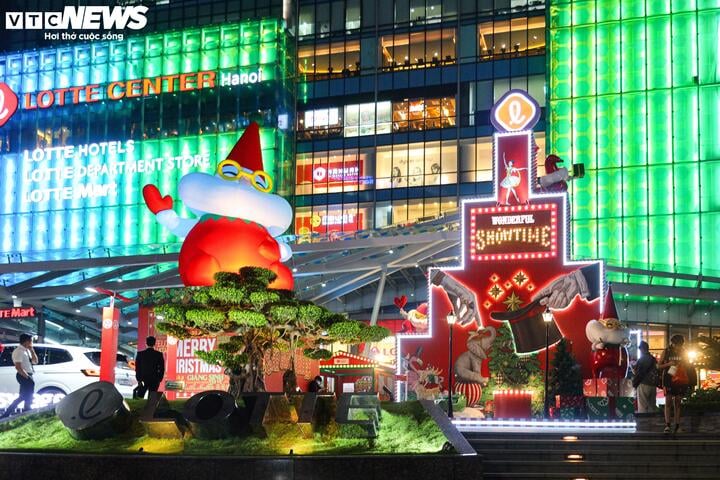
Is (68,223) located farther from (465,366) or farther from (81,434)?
(81,434)

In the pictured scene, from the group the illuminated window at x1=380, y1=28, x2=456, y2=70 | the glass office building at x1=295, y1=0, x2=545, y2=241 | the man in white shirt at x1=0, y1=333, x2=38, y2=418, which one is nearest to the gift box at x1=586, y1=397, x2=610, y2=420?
the man in white shirt at x1=0, y1=333, x2=38, y2=418

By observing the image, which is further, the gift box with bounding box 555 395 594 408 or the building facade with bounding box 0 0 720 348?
the building facade with bounding box 0 0 720 348

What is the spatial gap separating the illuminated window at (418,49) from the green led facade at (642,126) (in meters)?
8.67

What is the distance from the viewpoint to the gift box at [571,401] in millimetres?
24125

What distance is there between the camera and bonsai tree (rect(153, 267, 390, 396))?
58.3 feet

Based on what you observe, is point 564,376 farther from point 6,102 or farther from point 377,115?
point 377,115

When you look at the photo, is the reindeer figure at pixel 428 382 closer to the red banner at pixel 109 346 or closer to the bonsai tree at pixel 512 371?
the bonsai tree at pixel 512 371

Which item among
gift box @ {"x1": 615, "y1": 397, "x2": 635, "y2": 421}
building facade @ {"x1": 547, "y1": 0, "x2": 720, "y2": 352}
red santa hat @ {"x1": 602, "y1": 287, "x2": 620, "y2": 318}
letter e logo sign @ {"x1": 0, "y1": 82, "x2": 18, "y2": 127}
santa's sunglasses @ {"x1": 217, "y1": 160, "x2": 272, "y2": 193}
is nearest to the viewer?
santa's sunglasses @ {"x1": 217, "y1": 160, "x2": 272, "y2": 193}

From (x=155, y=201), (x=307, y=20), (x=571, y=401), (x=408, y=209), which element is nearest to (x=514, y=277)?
(x=571, y=401)

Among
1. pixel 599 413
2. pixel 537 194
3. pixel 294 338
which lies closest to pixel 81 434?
pixel 294 338

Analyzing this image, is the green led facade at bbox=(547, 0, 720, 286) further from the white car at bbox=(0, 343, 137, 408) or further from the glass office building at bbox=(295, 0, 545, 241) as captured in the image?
the white car at bbox=(0, 343, 137, 408)

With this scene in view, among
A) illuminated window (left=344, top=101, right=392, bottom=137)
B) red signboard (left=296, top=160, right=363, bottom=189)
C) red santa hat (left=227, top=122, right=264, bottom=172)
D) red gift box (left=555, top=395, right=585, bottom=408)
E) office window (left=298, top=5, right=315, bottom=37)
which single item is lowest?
red gift box (left=555, top=395, right=585, bottom=408)

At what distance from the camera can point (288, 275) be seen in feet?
66.6

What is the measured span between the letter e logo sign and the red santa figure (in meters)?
34.7
